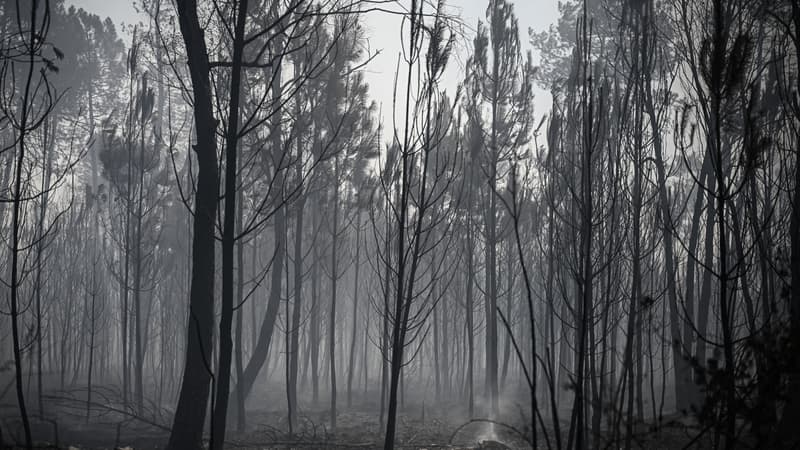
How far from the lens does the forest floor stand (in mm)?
7609

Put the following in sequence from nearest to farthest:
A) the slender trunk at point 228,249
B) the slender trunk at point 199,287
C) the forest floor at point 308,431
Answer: the slender trunk at point 228,249, the slender trunk at point 199,287, the forest floor at point 308,431

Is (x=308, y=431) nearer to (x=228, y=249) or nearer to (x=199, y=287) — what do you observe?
(x=199, y=287)

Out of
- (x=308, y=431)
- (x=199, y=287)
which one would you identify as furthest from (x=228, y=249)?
(x=308, y=431)

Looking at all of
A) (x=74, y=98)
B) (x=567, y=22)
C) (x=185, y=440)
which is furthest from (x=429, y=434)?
(x=74, y=98)

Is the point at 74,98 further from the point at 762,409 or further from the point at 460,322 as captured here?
the point at 762,409

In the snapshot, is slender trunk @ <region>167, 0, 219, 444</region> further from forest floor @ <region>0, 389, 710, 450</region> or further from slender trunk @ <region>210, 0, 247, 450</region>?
slender trunk @ <region>210, 0, 247, 450</region>

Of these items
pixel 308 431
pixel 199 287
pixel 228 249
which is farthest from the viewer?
pixel 308 431

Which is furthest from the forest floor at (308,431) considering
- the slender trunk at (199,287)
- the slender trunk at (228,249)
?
the slender trunk at (228,249)

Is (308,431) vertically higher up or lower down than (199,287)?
lower down

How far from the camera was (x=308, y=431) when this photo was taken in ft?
35.3

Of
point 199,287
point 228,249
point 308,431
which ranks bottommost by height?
point 308,431

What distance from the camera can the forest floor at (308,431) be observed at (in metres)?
7.61

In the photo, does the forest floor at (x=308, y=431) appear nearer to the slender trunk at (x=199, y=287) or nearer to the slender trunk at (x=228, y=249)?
the slender trunk at (x=199, y=287)

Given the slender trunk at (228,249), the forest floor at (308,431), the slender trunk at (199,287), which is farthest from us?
the forest floor at (308,431)
